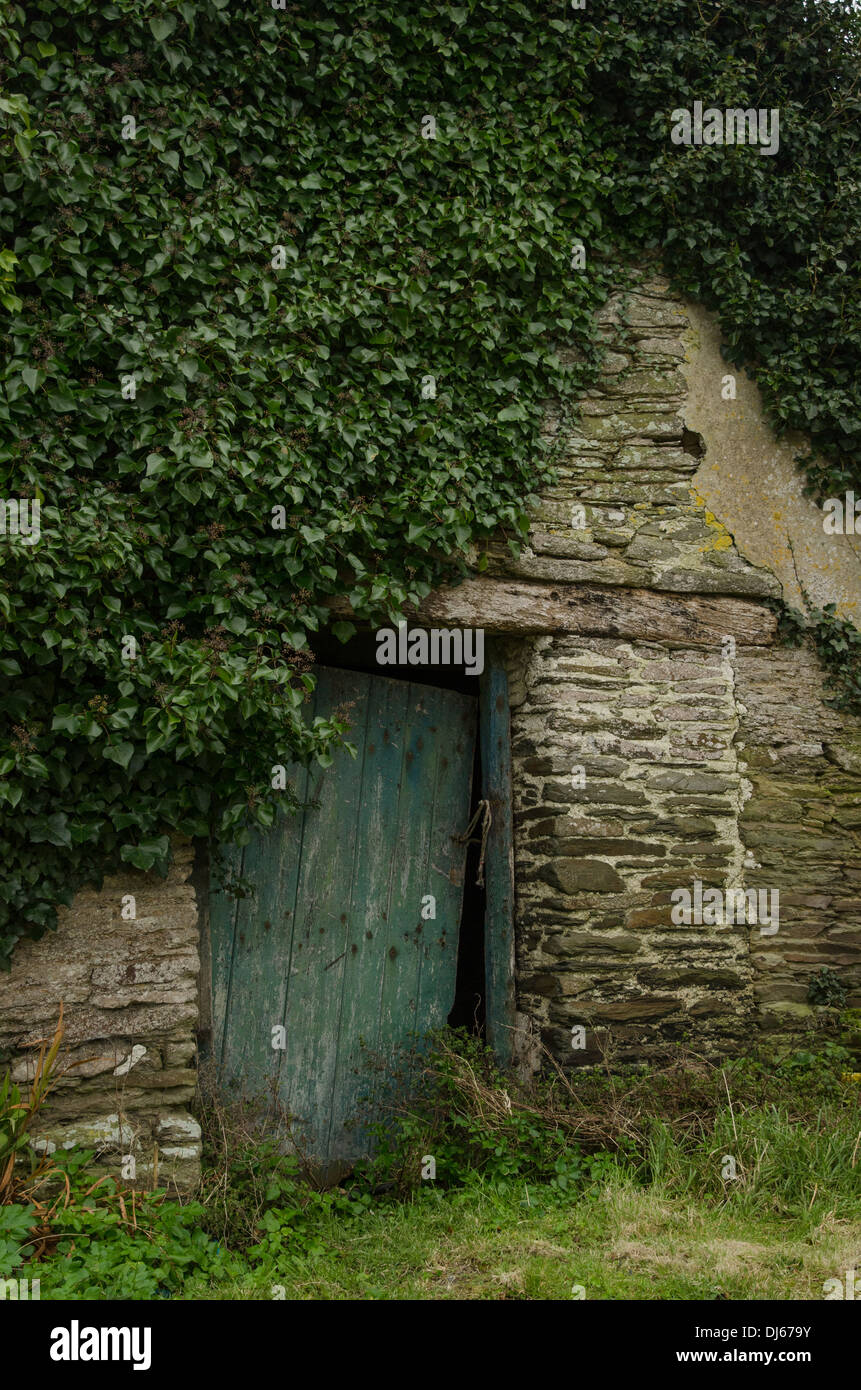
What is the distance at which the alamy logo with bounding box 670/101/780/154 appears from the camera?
4.49m

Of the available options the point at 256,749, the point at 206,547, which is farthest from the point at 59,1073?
the point at 206,547

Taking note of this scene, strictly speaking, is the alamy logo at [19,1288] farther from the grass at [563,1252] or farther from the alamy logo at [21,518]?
the alamy logo at [21,518]

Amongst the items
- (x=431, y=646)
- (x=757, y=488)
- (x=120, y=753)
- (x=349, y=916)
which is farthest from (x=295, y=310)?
(x=349, y=916)

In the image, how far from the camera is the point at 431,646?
4.12 m

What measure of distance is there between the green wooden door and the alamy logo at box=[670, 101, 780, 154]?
2.77 meters

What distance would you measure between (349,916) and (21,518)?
2.05 m

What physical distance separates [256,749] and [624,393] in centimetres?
230

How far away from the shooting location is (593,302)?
4426 mm

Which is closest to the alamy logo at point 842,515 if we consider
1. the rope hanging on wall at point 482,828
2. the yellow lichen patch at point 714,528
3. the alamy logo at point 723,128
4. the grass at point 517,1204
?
the yellow lichen patch at point 714,528
